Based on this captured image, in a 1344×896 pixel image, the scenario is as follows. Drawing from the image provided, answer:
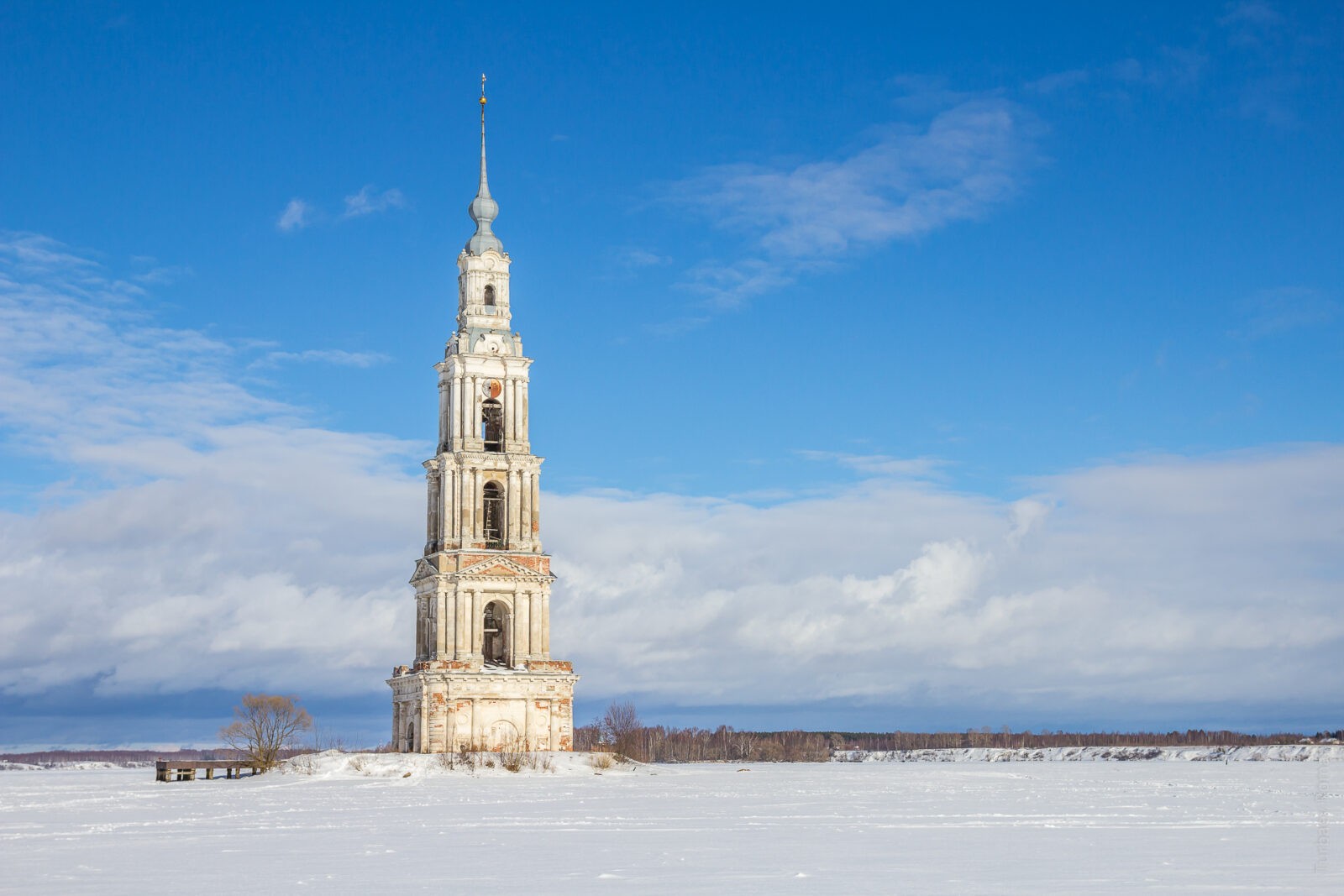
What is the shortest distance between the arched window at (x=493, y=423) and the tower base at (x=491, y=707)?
12.2m

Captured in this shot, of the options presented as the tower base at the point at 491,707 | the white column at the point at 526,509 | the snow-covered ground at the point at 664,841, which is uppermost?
the white column at the point at 526,509

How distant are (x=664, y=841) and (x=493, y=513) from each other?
51518 millimetres

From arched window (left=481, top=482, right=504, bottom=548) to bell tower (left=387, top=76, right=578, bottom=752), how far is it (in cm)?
7

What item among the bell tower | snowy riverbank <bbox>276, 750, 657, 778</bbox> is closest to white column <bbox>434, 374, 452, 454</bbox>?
the bell tower

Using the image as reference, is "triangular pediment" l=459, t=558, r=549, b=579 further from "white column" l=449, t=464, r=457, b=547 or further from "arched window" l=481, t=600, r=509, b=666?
"white column" l=449, t=464, r=457, b=547

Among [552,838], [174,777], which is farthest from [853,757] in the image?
[552,838]

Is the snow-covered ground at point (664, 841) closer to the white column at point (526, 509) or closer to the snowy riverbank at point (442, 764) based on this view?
the snowy riverbank at point (442, 764)

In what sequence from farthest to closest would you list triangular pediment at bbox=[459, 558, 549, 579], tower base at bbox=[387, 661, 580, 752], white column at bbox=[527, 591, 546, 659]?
white column at bbox=[527, 591, 546, 659], triangular pediment at bbox=[459, 558, 549, 579], tower base at bbox=[387, 661, 580, 752]

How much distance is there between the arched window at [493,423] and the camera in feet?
274

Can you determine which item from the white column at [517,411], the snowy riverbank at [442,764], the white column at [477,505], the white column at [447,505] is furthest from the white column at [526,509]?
the snowy riverbank at [442,764]

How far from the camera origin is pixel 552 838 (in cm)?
3419

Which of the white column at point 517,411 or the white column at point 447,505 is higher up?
the white column at point 517,411

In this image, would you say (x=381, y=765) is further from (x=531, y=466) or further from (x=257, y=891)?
(x=257, y=891)

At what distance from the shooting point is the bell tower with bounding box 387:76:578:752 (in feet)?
257
